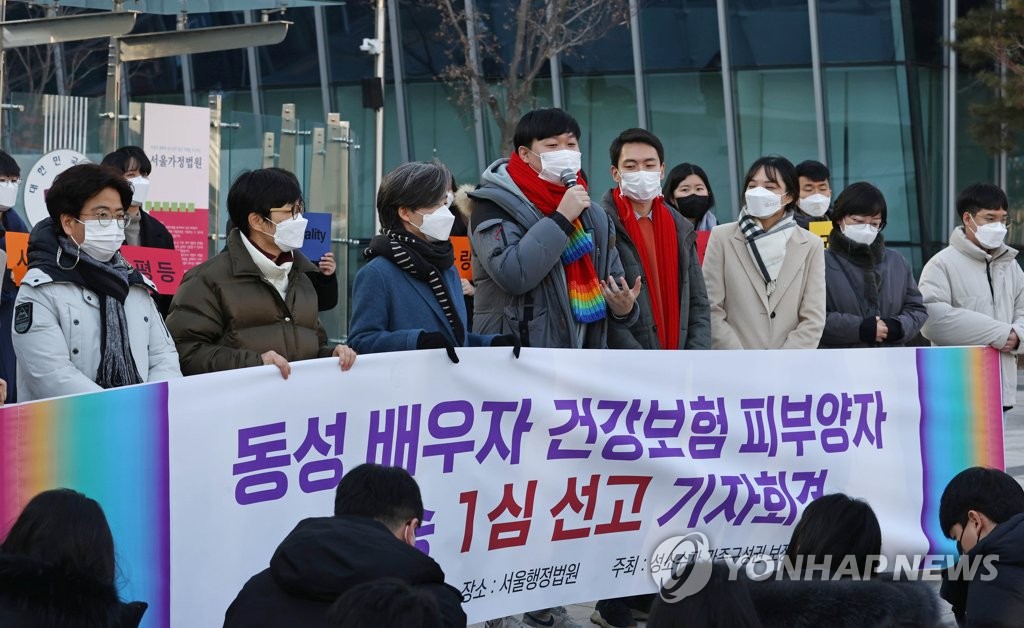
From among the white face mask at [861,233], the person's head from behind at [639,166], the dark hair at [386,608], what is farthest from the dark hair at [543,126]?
the dark hair at [386,608]

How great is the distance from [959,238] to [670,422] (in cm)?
262

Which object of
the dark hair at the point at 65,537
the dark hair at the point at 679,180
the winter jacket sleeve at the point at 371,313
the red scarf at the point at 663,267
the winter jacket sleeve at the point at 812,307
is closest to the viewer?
the dark hair at the point at 65,537

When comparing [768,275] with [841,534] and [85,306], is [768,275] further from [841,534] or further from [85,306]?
[85,306]

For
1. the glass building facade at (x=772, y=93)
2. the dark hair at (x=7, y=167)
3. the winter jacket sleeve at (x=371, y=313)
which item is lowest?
the winter jacket sleeve at (x=371, y=313)

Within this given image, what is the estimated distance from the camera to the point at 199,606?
454cm

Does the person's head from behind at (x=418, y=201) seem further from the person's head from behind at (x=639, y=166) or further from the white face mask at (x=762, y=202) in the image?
the white face mask at (x=762, y=202)

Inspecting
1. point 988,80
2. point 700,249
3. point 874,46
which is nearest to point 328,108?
point 874,46

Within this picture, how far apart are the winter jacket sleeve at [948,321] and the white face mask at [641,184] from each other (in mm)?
1989

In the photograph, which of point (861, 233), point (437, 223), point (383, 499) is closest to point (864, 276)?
point (861, 233)

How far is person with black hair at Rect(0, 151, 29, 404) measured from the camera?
646 centimetres

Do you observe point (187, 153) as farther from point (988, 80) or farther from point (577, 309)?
point (988, 80)

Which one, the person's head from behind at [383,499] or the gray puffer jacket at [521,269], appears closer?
the person's head from behind at [383,499]

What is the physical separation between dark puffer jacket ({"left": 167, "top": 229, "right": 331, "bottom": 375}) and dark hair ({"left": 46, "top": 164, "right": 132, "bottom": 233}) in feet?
1.38

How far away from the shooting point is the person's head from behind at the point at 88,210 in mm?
4852
